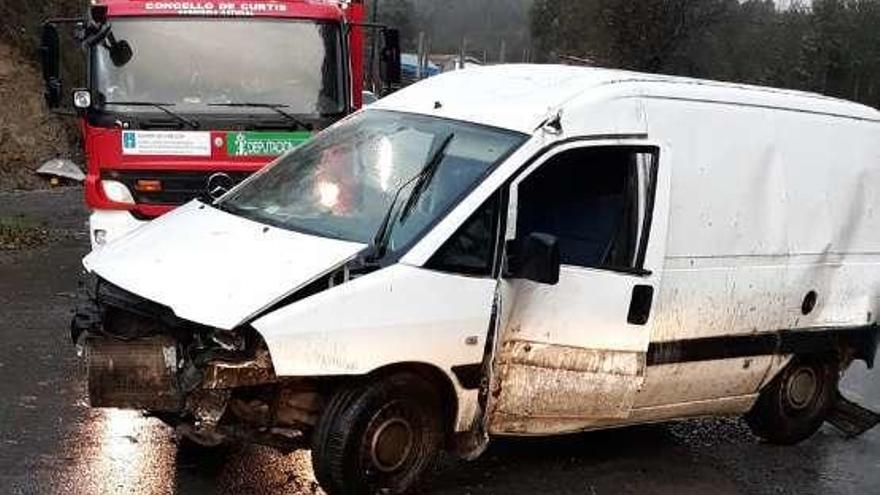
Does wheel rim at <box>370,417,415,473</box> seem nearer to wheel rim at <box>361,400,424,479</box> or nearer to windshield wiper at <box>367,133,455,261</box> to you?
wheel rim at <box>361,400,424,479</box>

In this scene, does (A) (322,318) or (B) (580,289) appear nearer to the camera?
(A) (322,318)

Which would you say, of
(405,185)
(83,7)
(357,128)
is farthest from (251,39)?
(83,7)

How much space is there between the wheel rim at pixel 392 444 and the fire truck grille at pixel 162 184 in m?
4.23

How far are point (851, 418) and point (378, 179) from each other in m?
3.48

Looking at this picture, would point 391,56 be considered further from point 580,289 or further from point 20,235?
point 580,289

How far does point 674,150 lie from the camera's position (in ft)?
17.8

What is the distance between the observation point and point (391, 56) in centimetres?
987

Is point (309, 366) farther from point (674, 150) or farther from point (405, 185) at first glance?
point (674, 150)

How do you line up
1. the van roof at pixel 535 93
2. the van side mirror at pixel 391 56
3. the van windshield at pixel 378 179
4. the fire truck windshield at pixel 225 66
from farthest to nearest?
the van side mirror at pixel 391 56 < the fire truck windshield at pixel 225 66 < the van roof at pixel 535 93 < the van windshield at pixel 378 179

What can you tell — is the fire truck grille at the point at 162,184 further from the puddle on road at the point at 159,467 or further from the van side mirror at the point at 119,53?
the puddle on road at the point at 159,467

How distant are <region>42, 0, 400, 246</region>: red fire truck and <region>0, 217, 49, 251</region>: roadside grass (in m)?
3.04

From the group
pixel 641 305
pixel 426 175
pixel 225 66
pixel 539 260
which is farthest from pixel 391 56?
pixel 539 260

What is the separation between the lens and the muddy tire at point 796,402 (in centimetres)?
626

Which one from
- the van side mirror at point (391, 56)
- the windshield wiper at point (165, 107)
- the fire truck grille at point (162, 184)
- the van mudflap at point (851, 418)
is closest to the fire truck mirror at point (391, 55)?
the van side mirror at point (391, 56)
